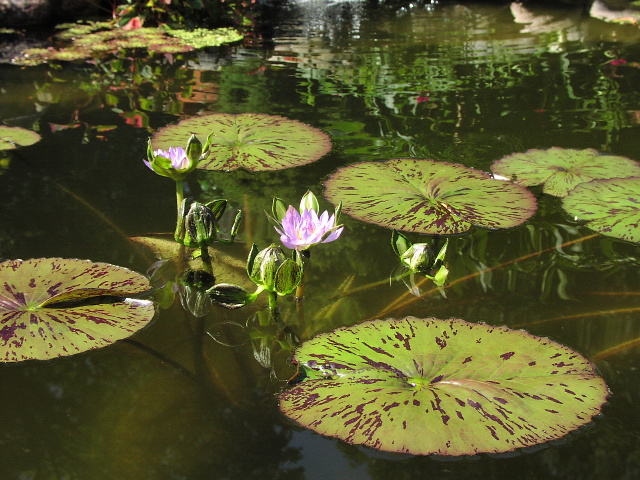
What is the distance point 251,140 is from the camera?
2.52 meters

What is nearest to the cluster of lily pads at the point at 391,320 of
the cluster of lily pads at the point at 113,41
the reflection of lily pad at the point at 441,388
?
the reflection of lily pad at the point at 441,388

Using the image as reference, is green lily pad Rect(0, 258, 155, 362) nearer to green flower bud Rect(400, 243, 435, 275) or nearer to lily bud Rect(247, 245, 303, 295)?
lily bud Rect(247, 245, 303, 295)

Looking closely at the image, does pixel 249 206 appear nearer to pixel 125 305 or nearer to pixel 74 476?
pixel 125 305

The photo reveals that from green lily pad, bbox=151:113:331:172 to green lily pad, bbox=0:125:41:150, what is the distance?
552mm

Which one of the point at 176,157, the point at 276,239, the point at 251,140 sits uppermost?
the point at 176,157

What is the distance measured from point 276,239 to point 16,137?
4.53 ft

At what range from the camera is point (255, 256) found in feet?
5.04

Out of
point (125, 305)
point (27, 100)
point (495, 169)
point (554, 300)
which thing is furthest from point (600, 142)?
point (27, 100)

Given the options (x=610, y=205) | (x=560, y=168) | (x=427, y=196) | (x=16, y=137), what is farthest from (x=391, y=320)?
(x=16, y=137)

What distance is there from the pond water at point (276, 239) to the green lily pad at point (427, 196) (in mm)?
59

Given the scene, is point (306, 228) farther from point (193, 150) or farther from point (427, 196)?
point (427, 196)

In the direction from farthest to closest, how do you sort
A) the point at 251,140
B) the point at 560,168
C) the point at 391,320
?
the point at 251,140, the point at 560,168, the point at 391,320

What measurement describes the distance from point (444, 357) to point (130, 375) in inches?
26.8

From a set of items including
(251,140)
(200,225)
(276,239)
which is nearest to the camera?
(200,225)
